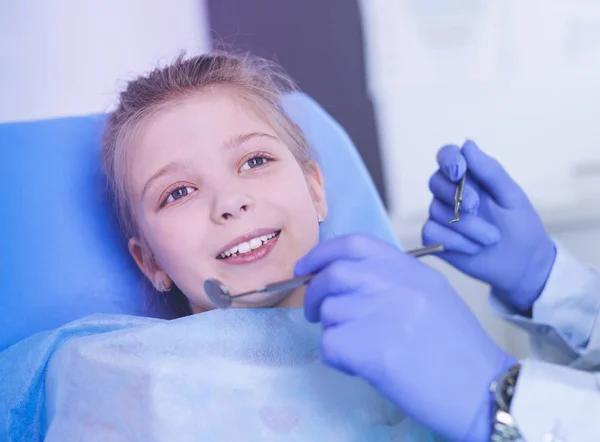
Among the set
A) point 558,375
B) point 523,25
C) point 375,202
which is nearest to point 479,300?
point 375,202

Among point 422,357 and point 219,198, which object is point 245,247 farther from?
point 422,357

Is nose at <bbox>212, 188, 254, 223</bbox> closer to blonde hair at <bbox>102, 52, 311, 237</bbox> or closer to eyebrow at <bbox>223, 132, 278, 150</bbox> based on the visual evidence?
eyebrow at <bbox>223, 132, 278, 150</bbox>

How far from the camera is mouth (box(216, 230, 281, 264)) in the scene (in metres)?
0.90

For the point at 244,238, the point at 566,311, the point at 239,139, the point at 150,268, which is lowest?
the point at 566,311

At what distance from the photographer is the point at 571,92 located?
5.54ft

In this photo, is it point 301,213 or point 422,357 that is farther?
point 301,213

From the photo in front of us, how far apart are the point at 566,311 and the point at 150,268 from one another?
0.69 meters

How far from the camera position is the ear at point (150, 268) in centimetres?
107

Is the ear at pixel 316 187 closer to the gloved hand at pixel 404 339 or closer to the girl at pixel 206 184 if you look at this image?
the girl at pixel 206 184

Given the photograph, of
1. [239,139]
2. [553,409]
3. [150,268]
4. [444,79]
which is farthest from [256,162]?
[444,79]

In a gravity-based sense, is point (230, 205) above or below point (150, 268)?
above

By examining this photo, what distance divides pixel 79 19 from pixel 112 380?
3.20ft

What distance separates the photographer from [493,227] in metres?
1.01

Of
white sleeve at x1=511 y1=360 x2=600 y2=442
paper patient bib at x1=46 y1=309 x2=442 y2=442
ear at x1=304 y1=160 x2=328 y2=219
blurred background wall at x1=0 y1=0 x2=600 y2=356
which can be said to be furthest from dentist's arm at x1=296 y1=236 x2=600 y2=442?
blurred background wall at x1=0 y1=0 x2=600 y2=356
